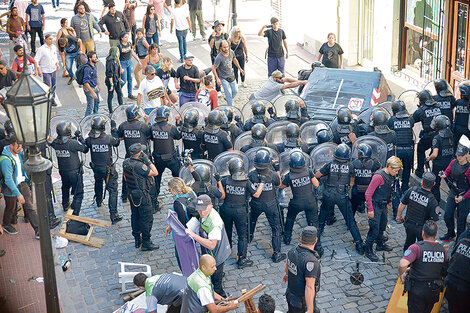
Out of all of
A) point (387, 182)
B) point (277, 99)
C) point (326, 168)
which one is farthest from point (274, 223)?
point (277, 99)

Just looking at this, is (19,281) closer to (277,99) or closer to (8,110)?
(8,110)

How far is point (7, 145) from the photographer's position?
11.6m

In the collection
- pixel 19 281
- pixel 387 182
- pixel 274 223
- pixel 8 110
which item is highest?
pixel 8 110

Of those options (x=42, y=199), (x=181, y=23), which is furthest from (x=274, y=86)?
(x=42, y=199)

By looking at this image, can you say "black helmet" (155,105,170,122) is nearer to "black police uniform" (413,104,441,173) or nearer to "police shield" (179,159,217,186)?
"police shield" (179,159,217,186)

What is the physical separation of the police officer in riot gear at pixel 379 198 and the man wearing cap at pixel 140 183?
3486 mm

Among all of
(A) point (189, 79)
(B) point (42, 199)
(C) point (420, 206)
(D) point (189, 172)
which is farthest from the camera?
(A) point (189, 79)

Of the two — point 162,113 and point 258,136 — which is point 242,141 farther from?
point 162,113

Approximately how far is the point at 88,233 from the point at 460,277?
20.8ft

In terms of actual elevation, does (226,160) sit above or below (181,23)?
below

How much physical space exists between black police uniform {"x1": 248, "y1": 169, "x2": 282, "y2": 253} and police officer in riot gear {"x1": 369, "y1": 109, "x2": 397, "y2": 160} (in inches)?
89.5

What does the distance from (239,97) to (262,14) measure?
10785mm

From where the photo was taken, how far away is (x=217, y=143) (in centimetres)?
1212

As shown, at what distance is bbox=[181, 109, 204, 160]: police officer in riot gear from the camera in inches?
489
